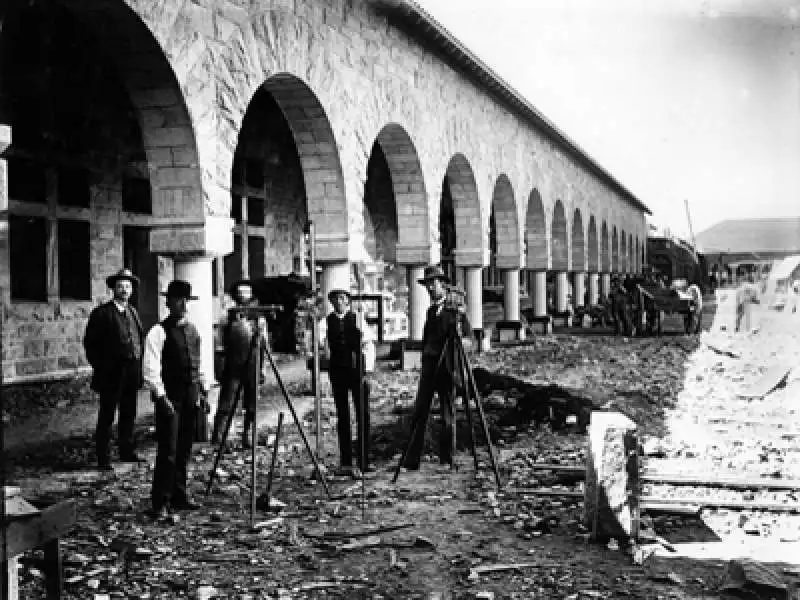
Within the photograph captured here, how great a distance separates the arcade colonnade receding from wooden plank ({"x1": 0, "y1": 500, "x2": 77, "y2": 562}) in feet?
5.50

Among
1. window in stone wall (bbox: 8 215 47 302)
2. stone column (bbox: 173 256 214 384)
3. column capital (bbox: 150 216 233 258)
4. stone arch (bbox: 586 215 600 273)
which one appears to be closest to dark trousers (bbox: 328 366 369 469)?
stone column (bbox: 173 256 214 384)

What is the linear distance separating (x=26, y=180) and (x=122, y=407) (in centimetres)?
490

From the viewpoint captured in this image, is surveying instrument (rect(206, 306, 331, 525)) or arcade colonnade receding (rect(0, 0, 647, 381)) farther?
arcade colonnade receding (rect(0, 0, 647, 381))

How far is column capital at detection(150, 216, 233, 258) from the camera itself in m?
7.66

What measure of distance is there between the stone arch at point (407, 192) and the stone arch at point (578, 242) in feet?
46.2

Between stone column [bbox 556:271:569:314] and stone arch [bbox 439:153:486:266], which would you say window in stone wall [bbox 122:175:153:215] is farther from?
stone column [bbox 556:271:569:314]

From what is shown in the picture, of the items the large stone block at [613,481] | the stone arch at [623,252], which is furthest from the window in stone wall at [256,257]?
the stone arch at [623,252]

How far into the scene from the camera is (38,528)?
289 cm

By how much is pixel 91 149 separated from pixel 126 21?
5.05 metres

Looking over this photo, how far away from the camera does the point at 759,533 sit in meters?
5.12

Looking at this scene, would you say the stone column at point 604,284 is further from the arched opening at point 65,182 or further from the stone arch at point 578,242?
the arched opening at point 65,182

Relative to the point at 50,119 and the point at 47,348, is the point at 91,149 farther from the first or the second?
the point at 47,348

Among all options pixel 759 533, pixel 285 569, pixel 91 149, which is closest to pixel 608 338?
pixel 91 149

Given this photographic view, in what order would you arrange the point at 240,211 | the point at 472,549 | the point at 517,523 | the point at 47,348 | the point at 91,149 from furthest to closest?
1. the point at 240,211
2. the point at 91,149
3. the point at 47,348
4. the point at 517,523
5. the point at 472,549
